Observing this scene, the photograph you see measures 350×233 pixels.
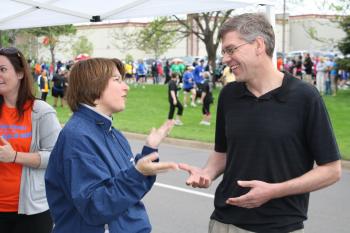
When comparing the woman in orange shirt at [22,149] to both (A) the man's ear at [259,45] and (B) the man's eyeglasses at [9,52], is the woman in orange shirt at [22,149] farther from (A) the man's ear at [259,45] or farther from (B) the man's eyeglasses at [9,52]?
(A) the man's ear at [259,45]

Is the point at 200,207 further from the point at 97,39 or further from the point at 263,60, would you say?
the point at 97,39

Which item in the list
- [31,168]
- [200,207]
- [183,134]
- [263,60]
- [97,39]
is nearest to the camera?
[263,60]

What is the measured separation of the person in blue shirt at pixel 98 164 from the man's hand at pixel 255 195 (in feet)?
1.41

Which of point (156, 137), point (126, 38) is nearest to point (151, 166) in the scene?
point (156, 137)

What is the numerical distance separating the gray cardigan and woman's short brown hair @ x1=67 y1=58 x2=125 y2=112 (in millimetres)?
927

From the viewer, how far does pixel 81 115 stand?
262cm

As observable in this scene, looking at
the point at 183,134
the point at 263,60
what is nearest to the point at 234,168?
the point at 263,60

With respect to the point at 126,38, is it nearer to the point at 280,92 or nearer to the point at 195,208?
the point at 195,208

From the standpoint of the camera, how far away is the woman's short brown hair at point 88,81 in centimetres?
263

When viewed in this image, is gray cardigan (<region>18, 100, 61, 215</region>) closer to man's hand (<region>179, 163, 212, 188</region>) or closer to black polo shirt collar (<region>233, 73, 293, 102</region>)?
man's hand (<region>179, 163, 212, 188</region>)

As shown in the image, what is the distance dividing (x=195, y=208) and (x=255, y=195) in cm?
507

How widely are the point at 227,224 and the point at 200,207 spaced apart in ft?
15.6

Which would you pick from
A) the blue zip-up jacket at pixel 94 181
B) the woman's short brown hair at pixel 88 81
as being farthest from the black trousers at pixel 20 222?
the woman's short brown hair at pixel 88 81

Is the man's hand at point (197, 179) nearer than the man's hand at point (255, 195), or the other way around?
the man's hand at point (255, 195)
